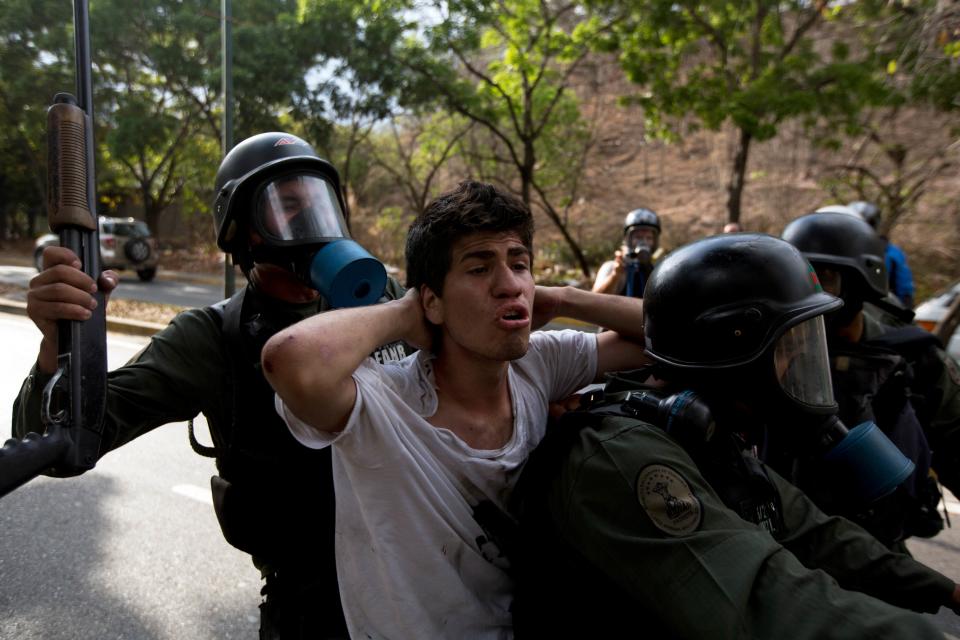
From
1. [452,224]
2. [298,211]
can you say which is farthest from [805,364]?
[298,211]

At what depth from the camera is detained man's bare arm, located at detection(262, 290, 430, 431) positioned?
1309 millimetres

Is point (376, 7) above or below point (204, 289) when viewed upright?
above

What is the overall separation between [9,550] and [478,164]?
13873 millimetres

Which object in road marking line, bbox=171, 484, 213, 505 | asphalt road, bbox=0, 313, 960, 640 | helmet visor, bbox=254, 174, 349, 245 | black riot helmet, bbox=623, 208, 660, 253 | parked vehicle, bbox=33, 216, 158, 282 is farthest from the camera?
parked vehicle, bbox=33, 216, 158, 282

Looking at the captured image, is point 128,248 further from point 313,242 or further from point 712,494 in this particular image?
point 712,494

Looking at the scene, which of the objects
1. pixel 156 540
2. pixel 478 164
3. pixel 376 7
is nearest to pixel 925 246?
pixel 478 164

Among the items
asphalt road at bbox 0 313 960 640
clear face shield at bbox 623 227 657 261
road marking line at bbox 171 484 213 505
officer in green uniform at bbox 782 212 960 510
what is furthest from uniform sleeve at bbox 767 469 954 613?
road marking line at bbox 171 484 213 505

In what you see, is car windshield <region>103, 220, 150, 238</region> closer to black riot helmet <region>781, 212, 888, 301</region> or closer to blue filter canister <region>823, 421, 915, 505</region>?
black riot helmet <region>781, 212, 888, 301</region>

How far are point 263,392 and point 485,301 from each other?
651mm

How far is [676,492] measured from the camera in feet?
4.11

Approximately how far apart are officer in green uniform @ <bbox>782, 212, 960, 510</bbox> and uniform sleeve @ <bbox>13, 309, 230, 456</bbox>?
187 cm

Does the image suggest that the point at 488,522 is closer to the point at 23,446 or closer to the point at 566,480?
the point at 566,480

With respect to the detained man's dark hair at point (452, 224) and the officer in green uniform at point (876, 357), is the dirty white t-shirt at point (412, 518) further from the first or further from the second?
→ the officer in green uniform at point (876, 357)

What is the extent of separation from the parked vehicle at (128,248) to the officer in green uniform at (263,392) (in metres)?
16.2
